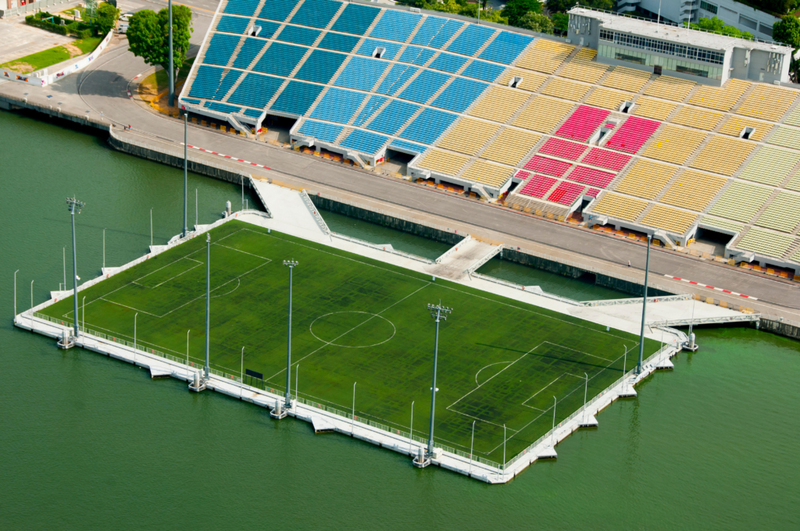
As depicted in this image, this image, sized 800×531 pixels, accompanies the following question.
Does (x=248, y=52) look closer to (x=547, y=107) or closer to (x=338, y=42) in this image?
(x=338, y=42)

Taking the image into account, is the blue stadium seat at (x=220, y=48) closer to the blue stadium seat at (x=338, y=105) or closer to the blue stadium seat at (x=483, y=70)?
the blue stadium seat at (x=338, y=105)

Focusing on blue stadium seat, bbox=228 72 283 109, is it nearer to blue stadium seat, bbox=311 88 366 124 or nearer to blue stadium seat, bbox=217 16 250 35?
blue stadium seat, bbox=311 88 366 124

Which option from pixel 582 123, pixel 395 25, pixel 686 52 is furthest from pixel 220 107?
pixel 686 52

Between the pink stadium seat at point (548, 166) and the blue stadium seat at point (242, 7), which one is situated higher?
the blue stadium seat at point (242, 7)

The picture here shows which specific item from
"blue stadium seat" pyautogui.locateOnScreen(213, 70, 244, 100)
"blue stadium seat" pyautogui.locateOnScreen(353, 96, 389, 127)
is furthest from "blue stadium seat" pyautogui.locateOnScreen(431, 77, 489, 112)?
"blue stadium seat" pyautogui.locateOnScreen(213, 70, 244, 100)

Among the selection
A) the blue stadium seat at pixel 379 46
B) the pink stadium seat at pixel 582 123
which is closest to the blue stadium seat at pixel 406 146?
the pink stadium seat at pixel 582 123
